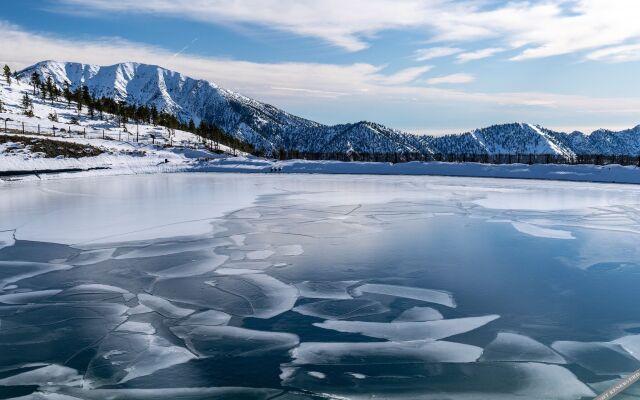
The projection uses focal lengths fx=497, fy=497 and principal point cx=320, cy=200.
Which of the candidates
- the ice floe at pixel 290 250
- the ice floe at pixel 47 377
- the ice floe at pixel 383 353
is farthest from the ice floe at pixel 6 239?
the ice floe at pixel 383 353

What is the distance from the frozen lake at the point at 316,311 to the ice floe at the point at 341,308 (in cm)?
3

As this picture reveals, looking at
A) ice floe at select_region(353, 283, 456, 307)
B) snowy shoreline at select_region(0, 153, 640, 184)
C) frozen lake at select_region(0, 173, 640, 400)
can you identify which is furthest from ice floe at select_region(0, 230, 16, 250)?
snowy shoreline at select_region(0, 153, 640, 184)

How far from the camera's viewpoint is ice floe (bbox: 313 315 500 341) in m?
6.03

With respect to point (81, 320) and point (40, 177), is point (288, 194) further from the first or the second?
point (40, 177)

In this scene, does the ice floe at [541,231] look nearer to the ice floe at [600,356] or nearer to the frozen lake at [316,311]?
the frozen lake at [316,311]

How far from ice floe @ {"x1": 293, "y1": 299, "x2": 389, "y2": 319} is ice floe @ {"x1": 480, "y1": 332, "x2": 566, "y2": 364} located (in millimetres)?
1685

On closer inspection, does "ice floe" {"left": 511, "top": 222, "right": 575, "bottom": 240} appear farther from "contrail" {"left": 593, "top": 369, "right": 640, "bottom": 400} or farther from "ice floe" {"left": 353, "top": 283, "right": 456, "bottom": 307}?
"contrail" {"left": 593, "top": 369, "right": 640, "bottom": 400}

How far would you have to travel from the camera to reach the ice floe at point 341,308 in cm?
676

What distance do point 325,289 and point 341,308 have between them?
95cm

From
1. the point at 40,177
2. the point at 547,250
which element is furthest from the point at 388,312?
the point at 40,177

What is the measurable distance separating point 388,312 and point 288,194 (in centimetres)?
1828

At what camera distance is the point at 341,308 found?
23.0 feet

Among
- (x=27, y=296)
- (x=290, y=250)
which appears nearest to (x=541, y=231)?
(x=290, y=250)

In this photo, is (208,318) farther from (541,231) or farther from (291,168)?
(291,168)
